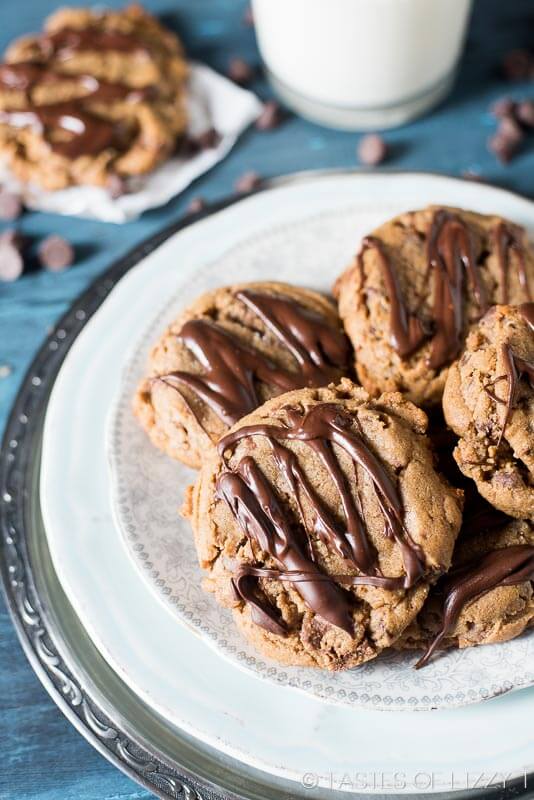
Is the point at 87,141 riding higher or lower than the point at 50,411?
higher

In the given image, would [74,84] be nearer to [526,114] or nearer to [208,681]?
[526,114]

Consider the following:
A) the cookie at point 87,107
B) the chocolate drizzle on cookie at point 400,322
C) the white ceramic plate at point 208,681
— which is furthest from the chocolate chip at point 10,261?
the chocolate drizzle on cookie at point 400,322

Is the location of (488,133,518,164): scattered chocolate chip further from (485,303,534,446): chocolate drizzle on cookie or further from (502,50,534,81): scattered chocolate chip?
(485,303,534,446): chocolate drizzle on cookie

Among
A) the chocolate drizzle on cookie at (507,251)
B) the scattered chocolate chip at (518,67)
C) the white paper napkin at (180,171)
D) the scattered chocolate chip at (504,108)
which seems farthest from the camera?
the scattered chocolate chip at (518,67)

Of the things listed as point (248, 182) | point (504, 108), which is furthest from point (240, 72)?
point (504, 108)

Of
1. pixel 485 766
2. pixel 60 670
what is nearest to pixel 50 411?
pixel 60 670

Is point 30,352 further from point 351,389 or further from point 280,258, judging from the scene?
point 351,389

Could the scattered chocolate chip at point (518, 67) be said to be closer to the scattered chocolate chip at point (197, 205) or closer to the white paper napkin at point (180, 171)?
the white paper napkin at point (180, 171)
